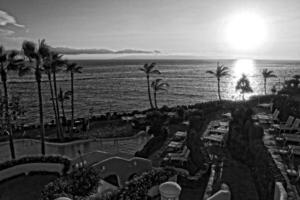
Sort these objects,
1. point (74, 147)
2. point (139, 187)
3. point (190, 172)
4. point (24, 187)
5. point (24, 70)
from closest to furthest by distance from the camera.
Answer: point (139, 187)
point (24, 187)
point (190, 172)
point (24, 70)
point (74, 147)

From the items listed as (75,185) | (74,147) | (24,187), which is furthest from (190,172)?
(74,147)

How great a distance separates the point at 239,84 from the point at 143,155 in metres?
21.2

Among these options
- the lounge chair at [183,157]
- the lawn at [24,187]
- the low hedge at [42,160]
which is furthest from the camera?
the lounge chair at [183,157]

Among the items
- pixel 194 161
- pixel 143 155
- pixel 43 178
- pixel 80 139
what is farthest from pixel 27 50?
pixel 194 161

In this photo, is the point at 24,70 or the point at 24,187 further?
the point at 24,70

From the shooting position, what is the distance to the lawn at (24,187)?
8219mm

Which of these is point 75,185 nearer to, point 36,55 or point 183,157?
point 183,157

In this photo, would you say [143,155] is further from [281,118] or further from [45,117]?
[45,117]

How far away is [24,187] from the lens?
28.8 ft

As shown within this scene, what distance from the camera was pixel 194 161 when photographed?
9.91 metres

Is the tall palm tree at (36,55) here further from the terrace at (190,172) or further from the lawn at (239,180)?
the lawn at (239,180)

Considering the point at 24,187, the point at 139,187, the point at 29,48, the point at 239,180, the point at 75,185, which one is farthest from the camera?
the point at 29,48

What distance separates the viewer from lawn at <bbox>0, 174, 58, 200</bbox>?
8219mm

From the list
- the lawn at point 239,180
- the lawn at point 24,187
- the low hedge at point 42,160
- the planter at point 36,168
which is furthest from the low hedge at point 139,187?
the planter at point 36,168
